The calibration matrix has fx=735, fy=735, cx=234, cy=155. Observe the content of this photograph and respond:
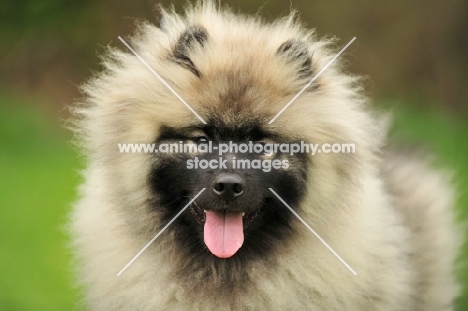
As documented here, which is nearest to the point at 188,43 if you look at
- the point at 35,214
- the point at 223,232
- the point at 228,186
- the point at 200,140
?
the point at 200,140

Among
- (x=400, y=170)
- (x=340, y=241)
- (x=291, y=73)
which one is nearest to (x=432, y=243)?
(x=400, y=170)

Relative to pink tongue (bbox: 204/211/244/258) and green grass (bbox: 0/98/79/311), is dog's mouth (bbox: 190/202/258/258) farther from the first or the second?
green grass (bbox: 0/98/79/311)

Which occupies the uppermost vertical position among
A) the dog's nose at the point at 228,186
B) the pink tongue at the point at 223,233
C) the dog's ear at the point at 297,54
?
the dog's ear at the point at 297,54

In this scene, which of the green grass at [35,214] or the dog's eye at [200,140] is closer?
the dog's eye at [200,140]

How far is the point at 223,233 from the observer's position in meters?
3.32

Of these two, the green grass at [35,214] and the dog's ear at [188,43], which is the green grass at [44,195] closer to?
the green grass at [35,214]

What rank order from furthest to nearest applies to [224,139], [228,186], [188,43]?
[188,43], [224,139], [228,186]

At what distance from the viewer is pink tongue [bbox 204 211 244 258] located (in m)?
3.31

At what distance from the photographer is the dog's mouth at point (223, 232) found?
3314 millimetres

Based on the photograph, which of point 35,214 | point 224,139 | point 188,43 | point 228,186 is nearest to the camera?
point 228,186

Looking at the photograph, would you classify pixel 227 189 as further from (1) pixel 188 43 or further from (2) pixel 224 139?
(1) pixel 188 43

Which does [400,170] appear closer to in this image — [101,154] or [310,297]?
[310,297]

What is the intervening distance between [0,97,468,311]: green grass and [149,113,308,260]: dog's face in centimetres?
93

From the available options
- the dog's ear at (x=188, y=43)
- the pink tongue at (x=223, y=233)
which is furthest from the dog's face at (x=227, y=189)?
the dog's ear at (x=188, y=43)
